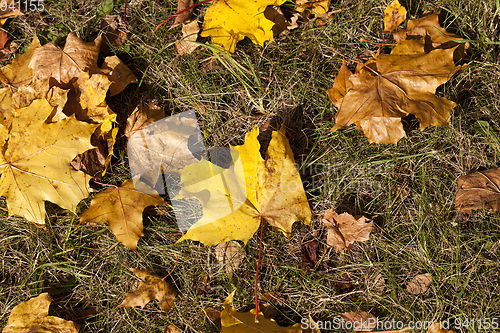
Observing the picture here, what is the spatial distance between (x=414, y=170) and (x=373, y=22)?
111 cm

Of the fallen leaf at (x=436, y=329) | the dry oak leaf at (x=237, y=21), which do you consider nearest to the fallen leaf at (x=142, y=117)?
the dry oak leaf at (x=237, y=21)

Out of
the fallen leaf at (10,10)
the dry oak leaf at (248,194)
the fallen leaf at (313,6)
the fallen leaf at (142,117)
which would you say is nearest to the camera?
the dry oak leaf at (248,194)

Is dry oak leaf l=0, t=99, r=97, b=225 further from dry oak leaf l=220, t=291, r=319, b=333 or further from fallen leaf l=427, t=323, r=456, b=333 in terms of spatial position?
fallen leaf l=427, t=323, r=456, b=333

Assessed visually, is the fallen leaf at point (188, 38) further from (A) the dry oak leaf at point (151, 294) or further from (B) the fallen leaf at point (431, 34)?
(A) the dry oak leaf at point (151, 294)

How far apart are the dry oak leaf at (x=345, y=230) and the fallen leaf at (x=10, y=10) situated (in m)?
2.83

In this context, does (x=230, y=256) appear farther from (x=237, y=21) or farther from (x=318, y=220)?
(x=237, y=21)

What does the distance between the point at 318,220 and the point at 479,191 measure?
3.49 ft

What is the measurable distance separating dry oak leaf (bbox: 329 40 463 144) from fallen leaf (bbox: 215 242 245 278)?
1.07m

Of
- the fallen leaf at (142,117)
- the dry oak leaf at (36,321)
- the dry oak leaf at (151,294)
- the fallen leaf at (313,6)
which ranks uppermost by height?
the fallen leaf at (313,6)

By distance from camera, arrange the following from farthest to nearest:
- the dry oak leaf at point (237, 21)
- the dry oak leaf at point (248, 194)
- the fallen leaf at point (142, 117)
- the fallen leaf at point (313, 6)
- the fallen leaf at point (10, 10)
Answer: the fallen leaf at point (10, 10), the fallen leaf at point (313, 6), the fallen leaf at point (142, 117), the dry oak leaf at point (237, 21), the dry oak leaf at point (248, 194)

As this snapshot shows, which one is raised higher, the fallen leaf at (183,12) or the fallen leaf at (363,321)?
the fallen leaf at (183,12)

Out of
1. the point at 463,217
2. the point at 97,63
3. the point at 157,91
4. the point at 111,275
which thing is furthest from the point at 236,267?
the point at 97,63

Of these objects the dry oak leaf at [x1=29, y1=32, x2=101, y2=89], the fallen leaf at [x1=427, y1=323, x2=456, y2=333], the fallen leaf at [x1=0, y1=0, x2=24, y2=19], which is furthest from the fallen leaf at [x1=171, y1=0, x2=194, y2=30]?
the fallen leaf at [x1=427, y1=323, x2=456, y2=333]

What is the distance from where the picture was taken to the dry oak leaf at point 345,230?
210 cm
